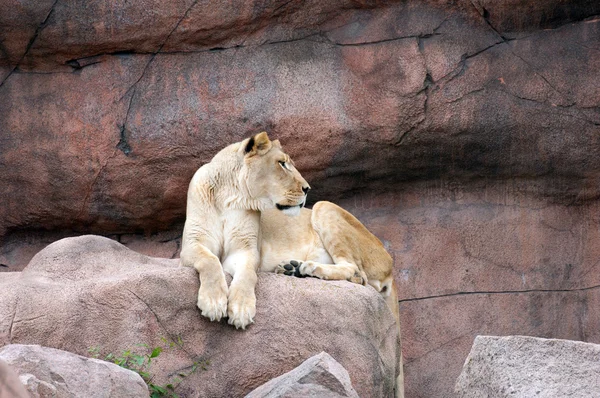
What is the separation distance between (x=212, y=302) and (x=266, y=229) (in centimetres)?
121

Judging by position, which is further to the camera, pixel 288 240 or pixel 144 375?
pixel 288 240

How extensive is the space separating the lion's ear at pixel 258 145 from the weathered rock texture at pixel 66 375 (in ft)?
6.14

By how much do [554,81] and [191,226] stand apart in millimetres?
2813

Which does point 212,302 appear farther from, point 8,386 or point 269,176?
point 8,386

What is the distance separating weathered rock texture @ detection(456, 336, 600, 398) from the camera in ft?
12.5

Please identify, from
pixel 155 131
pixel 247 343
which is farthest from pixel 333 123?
pixel 247 343

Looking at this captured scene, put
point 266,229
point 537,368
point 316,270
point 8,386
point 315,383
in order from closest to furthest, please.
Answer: point 8,386, point 315,383, point 537,368, point 316,270, point 266,229

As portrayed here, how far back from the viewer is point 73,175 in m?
6.95

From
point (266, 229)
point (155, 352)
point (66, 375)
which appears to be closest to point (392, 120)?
point (266, 229)

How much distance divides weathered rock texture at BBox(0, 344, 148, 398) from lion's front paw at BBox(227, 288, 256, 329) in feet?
2.76

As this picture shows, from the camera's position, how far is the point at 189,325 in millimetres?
4770

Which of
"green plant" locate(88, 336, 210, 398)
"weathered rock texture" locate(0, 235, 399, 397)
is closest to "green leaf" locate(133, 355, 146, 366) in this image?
"green plant" locate(88, 336, 210, 398)

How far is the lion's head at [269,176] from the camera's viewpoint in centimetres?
554

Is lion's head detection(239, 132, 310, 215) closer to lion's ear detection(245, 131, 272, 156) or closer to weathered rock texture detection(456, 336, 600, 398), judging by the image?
lion's ear detection(245, 131, 272, 156)
